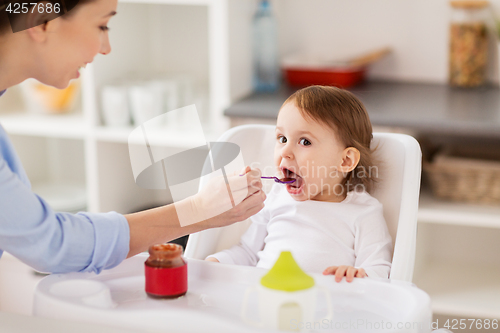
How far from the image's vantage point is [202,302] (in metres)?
0.81

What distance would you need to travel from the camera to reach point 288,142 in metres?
1.06

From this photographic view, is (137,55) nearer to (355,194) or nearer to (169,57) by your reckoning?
(169,57)

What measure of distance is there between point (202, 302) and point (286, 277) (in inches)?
7.0

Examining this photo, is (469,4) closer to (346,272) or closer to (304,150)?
(304,150)

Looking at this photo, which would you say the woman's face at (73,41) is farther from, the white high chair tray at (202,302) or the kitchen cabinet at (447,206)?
the kitchen cabinet at (447,206)

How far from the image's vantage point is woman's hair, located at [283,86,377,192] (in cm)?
105

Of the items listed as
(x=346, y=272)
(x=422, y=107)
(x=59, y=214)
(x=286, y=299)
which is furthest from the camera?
(x=422, y=107)

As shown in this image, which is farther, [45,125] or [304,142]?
[45,125]

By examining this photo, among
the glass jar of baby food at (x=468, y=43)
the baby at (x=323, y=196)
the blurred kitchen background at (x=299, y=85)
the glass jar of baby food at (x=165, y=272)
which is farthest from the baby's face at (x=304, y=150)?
the glass jar of baby food at (x=468, y=43)

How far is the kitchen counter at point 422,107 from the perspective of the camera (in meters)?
1.53

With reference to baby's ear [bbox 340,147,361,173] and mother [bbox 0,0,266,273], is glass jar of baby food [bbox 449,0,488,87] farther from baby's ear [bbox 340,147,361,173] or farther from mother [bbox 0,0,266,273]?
mother [bbox 0,0,266,273]

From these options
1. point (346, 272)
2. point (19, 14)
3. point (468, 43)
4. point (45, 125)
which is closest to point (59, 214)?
point (19, 14)

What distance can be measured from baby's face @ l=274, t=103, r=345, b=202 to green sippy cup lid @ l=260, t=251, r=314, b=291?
1.21 ft

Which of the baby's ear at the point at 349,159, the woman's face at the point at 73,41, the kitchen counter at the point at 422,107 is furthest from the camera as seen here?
the kitchen counter at the point at 422,107
